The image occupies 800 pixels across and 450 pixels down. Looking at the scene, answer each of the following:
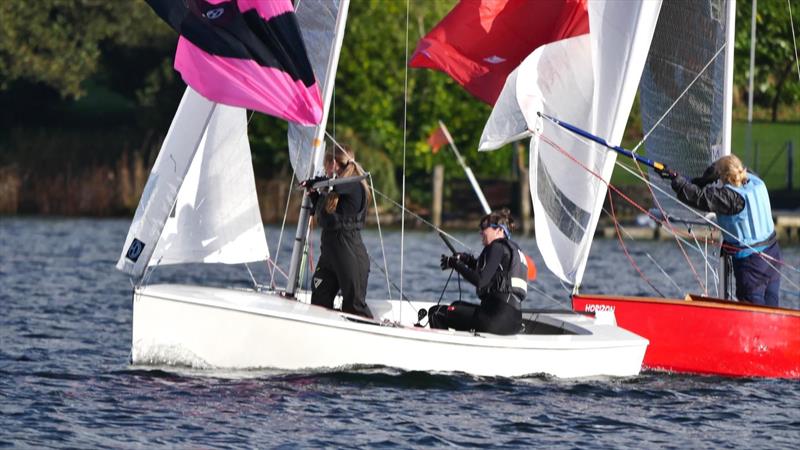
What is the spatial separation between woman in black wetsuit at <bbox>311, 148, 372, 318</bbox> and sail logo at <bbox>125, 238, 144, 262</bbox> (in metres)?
1.33

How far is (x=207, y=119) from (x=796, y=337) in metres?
4.92

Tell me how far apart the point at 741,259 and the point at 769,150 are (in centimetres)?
2270

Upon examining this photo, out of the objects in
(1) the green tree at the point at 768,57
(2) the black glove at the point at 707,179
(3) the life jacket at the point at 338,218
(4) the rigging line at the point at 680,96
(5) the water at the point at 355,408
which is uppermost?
(1) the green tree at the point at 768,57

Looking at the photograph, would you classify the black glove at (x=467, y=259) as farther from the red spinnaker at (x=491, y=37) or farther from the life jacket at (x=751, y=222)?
the red spinnaker at (x=491, y=37)

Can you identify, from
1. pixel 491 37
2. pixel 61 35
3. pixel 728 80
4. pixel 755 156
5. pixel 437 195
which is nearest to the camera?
pixel 728 80

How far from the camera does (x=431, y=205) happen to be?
3669cm

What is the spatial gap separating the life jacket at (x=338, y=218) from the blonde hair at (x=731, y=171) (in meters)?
2.99

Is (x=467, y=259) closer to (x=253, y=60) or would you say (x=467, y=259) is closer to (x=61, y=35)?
(x=253, y=60)

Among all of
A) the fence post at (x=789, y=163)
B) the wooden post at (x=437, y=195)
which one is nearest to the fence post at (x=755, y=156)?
the fence post at (x=789, y=163)

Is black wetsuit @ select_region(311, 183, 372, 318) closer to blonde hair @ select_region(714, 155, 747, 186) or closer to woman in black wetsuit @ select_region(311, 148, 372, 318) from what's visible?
woman in black wetsuit @ select_region(311, 148, 372, 318)

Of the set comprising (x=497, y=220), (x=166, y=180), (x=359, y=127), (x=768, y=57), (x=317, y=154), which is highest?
(x=768, y=57)

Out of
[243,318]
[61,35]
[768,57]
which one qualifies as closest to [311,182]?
[243,318]

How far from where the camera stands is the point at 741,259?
1365 centimetres

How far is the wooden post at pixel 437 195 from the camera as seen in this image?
34625 millimetres
